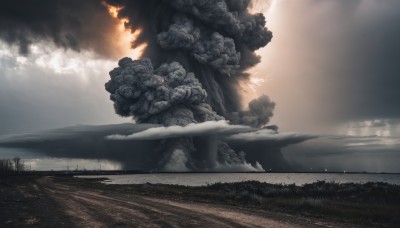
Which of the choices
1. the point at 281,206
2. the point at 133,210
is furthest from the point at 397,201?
the point at 133,210

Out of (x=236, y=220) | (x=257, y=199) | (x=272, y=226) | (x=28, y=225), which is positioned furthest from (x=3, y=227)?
(x=257, y=199)

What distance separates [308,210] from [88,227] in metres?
15.6

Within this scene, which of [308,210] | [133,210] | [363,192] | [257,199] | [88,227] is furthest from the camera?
[363,192]

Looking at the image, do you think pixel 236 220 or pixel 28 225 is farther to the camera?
pixel 236 220

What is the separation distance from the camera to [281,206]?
2767 centimetres

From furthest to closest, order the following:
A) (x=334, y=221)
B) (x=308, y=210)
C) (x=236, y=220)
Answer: (x=308, y=210) < (x=334, y=221) < (x=236, y=220)

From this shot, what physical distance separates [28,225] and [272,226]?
10.7 m

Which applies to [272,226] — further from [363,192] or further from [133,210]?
[363,192]

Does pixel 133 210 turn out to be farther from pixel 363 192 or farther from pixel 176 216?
pixel 363 192

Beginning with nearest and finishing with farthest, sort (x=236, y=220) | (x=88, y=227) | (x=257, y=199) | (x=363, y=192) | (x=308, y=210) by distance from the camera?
1. (x=88, y=227)
2. (x=236, y=220)
3. (x=308, y=210)
4. (x=257, y=199)
5. (x=363, y=192)

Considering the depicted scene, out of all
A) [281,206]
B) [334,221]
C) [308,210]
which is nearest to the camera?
[334,221]

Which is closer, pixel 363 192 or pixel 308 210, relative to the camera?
pixel 308 210

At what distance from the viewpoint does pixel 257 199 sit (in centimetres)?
3128

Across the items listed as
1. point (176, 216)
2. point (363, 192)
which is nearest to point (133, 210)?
point (176, 216)
